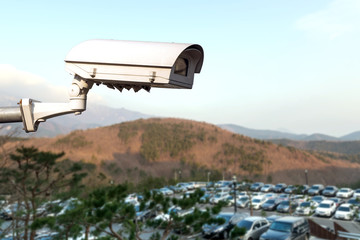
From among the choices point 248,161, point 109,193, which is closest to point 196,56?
point 109,193

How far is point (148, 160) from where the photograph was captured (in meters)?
65.2

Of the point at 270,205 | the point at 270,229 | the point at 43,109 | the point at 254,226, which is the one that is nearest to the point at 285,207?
the point at 270,205

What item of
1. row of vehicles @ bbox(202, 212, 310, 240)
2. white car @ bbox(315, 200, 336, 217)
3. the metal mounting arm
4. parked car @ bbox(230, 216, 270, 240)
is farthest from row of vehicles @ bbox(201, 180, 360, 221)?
the metal mounting arm

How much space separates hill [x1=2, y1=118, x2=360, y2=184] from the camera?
184ft

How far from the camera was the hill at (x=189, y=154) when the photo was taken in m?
56.1

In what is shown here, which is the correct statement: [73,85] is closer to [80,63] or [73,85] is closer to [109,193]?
[80,63]

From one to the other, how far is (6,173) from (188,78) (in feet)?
42.1

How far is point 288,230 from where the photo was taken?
12.6 m

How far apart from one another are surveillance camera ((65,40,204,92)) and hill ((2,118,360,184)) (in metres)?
48.3

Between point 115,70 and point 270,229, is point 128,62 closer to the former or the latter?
point 115,70

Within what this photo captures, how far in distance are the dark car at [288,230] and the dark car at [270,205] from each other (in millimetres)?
11234

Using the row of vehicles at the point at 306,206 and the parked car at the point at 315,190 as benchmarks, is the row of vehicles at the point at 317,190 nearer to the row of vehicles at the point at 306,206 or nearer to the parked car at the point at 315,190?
the parked car at the point at 315,190

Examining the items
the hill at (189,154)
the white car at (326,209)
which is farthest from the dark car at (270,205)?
the hill at (189,154)

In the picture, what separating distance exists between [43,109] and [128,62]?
0.70 metres
